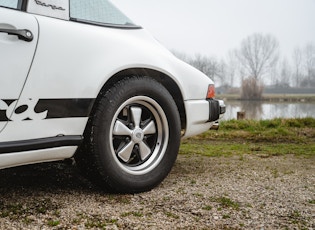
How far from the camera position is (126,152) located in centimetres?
248

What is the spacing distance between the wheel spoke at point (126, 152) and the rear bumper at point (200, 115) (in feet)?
2.11

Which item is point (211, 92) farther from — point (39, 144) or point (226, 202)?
point (39, 144)

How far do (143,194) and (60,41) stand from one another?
1.16 meters

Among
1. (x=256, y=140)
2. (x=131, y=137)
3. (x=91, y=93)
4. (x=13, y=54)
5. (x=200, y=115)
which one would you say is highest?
(x=13, y=54)

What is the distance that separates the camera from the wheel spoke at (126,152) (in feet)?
8.08

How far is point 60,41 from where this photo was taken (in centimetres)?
216

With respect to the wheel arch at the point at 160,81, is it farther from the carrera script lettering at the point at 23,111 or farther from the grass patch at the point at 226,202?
the grass patch at the point at 226,202

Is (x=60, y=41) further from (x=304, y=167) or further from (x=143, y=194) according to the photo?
(x=304, y=167)

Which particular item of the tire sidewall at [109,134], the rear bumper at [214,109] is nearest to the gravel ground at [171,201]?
the tire sidewall at [109,134]

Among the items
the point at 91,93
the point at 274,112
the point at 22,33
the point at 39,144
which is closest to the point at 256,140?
the point at 91,93

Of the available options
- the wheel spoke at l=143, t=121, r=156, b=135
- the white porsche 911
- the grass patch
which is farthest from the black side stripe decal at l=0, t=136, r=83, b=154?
the grass patch

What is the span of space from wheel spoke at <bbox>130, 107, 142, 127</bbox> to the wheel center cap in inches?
1.9

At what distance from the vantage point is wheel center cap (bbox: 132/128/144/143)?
8.23 feet

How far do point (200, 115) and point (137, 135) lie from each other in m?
0.72
